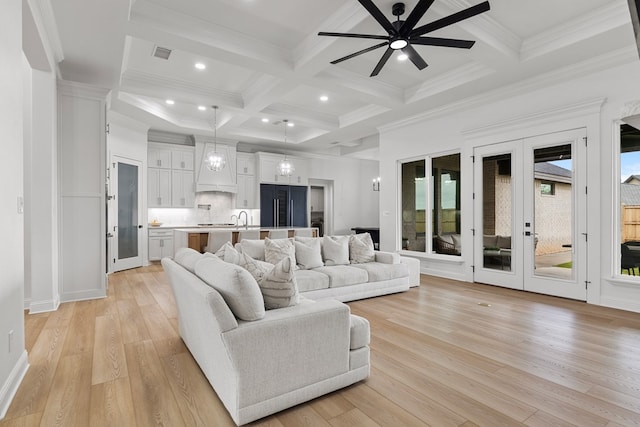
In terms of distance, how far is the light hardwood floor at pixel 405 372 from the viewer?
2.01 metres

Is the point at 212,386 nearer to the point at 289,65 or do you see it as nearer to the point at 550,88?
the point at 289,65

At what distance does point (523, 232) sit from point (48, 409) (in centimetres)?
571

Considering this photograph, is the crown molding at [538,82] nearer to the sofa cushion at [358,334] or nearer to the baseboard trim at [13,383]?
the sofa cushion at [358,334]

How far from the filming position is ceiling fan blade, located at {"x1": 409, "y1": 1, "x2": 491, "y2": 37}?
9.09ft

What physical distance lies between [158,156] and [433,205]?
20.4 ft

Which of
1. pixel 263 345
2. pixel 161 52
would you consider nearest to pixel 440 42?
pixel 263 345

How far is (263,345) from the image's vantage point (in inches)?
76.6

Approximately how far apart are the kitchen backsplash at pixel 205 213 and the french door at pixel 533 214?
5763 mm

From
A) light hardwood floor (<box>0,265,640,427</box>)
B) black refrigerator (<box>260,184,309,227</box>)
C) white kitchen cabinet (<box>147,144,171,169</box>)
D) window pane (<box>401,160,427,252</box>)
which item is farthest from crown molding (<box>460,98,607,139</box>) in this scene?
white kitchen cabinet (<box>147,144,171,169</box>)

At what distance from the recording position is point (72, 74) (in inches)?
179

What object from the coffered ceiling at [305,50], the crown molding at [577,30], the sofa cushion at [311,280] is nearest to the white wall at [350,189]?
the coffered ceiling at [305,50]

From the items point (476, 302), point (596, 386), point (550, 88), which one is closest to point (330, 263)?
point (476, 302)

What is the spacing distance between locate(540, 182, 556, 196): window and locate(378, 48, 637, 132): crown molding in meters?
1.40

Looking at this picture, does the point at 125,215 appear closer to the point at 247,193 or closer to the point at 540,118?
the point at 247,193
